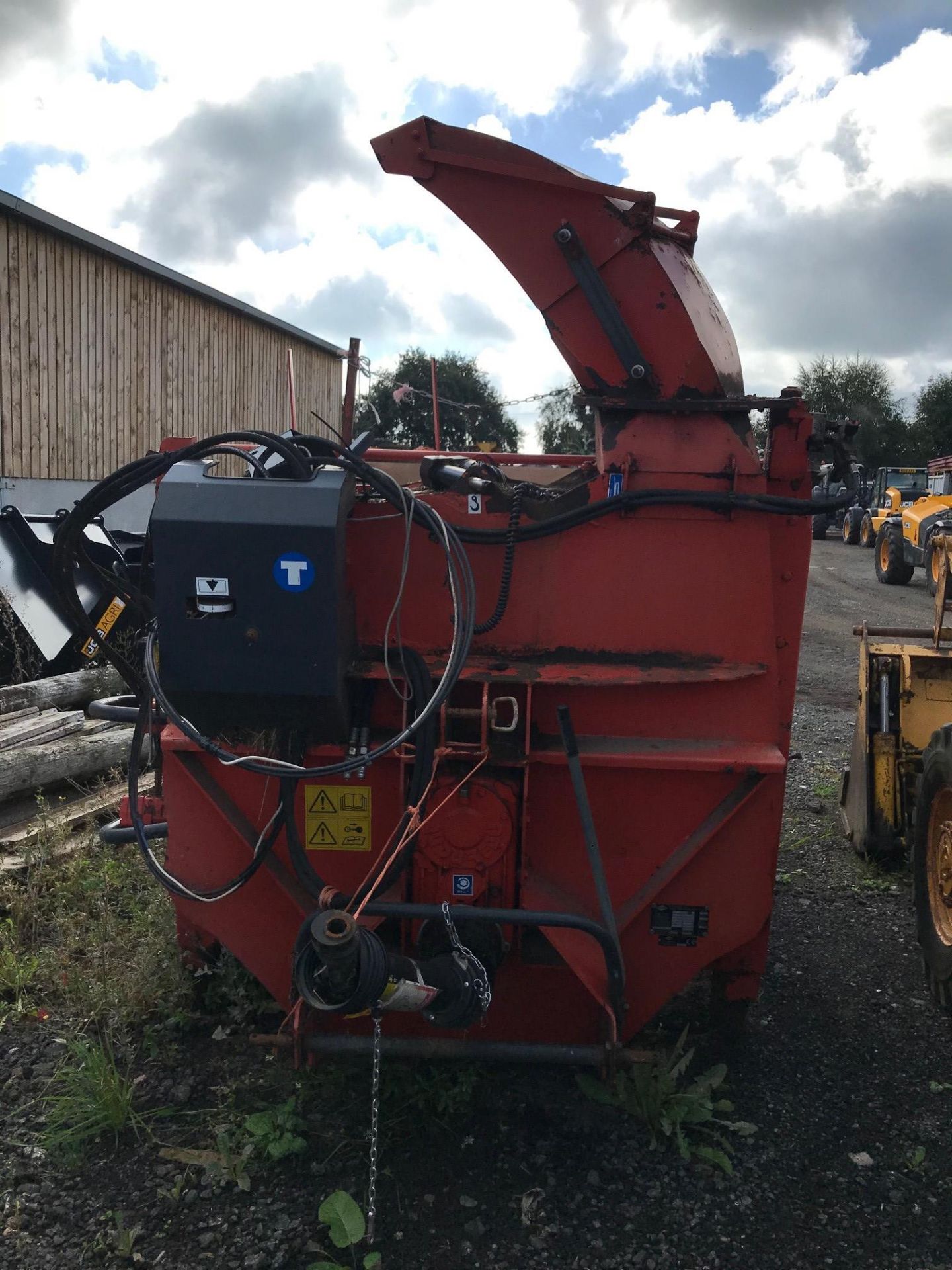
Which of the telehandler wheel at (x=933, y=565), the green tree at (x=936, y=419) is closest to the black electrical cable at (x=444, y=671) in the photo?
the telehandler wheel at (x=933, y=565)

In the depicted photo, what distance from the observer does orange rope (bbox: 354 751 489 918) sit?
2863 millimetres

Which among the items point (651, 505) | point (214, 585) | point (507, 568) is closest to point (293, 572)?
point (214, 585)

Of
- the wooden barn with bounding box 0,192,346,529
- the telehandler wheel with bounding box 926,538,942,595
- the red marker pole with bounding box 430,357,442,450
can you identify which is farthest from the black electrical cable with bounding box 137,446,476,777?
the wooden barn with bounding box 0,192,346,529

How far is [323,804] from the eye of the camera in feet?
10.0

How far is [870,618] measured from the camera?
48.9 feet

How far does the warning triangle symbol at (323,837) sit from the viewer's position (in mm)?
3070

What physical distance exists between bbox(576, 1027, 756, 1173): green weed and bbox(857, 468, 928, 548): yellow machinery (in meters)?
20.0

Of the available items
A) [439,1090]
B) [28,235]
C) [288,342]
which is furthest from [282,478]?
[288,342]

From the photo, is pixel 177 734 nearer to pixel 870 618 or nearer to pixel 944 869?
pixel 944 869

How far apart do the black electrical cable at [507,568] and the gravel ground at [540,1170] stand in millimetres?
1403

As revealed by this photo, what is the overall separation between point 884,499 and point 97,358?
18505 millimetres

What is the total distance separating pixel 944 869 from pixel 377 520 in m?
2.59

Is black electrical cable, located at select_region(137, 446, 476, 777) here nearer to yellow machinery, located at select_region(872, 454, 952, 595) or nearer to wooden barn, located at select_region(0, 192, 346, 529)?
wooden barn, located at select_region(0, 192, 346, 529)

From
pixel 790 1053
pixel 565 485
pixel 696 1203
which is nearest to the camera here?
pixel 696 1203
